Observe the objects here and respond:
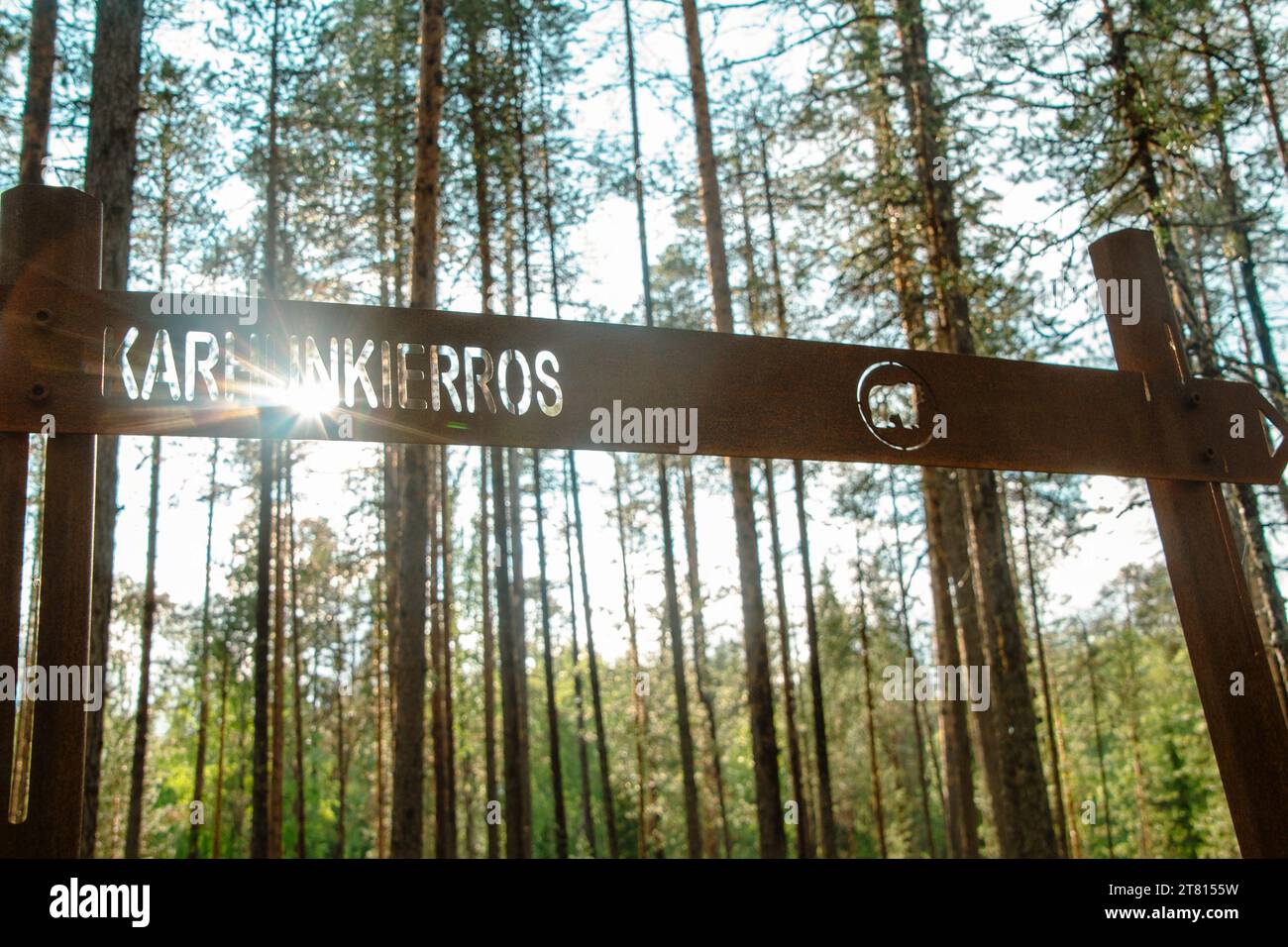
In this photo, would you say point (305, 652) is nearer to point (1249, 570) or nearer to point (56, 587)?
point (1249, 570)

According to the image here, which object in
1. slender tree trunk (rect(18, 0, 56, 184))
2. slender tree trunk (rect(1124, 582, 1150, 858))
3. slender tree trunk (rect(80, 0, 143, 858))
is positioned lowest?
slender tree trunk (rect(1124, 582, 1150, 858))

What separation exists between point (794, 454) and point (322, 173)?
12.7 meters

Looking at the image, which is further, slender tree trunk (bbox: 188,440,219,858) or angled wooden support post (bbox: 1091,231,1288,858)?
slender tree trunk (bbox: 188,440,219,858)

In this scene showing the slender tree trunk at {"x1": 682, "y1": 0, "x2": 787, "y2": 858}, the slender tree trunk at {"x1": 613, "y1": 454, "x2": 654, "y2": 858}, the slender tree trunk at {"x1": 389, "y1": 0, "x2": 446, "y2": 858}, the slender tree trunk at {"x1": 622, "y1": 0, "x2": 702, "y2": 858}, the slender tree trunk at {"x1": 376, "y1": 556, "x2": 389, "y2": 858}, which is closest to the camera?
the slender tree trunk at {"x1": 389, "y1": 0, "x2": 446, "y2": 858}

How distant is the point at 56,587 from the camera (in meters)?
1.54

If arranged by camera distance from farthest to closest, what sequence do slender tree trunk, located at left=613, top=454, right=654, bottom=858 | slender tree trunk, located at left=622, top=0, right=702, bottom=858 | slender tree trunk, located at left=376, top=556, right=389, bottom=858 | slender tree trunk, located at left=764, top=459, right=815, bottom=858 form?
slender tree trunk, located at left=613, top=454, right=654, bottom=858 < slender tree trunk, located at left=376, top=556, right=389, bottom=858 < slender tree trunk, located at left=764, top=459, right=815, bottom=858 < slender tree trunk, located at left=622, top=0, right=702, bottom=858

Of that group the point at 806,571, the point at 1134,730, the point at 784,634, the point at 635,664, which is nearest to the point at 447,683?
the point at 784,634

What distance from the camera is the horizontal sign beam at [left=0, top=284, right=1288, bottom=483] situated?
1608 millimetres

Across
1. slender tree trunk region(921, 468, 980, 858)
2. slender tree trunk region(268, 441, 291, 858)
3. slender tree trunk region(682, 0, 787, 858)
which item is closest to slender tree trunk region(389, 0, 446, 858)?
slender tree trunk region(682, 0, 787, 858)

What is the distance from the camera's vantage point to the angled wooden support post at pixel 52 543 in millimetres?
1475

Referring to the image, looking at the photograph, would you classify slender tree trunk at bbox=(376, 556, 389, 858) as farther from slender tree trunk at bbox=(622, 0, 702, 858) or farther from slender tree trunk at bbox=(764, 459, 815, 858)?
slender tree trunk at bbox=(764, 459, 815, 858)

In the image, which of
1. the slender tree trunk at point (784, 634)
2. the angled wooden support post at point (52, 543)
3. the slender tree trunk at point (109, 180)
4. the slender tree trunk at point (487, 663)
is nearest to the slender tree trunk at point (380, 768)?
the slender tree trunk at point (487, 663)

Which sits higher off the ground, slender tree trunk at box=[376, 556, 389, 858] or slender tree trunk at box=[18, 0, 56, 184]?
slender tree trunk at box=[18, 0, 56, 184]
